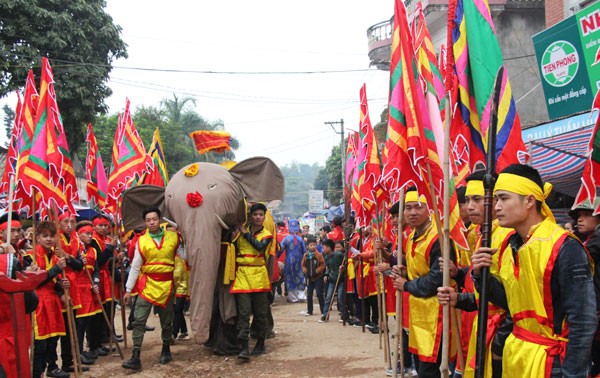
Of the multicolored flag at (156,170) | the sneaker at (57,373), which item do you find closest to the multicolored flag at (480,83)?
the sneaker at (57,373)

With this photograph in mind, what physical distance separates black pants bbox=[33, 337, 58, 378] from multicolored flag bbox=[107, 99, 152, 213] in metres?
2.86

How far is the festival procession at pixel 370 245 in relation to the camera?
10.7 ft

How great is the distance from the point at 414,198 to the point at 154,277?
3906mm

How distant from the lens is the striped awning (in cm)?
857

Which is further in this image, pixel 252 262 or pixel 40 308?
pixel 252 262

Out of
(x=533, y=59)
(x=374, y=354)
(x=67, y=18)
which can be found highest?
(x=67, y=18)

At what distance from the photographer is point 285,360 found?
7973 mm

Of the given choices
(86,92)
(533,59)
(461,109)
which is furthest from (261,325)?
(533,59)

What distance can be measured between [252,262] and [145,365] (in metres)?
1.88

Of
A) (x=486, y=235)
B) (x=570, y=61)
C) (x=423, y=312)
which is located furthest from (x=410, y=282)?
(x=570, y=61)

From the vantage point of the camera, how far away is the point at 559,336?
2973 mm

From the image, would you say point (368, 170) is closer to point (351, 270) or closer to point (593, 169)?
point (351, 270)

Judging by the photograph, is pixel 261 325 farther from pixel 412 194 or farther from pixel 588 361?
pixel 588 361

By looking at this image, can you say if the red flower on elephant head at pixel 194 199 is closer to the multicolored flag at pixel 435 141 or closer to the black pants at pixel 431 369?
the multicolored flag at pixel 435 141
